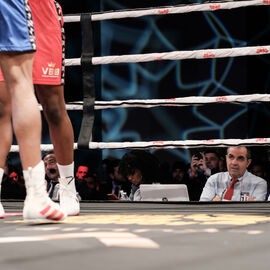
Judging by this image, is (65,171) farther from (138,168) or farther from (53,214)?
(138,168)

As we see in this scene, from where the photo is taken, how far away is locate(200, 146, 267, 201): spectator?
8.39 ft

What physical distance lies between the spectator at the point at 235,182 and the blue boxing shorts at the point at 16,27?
5.27 feet

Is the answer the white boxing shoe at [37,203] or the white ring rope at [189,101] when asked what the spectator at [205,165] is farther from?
the white boxing shoe at [37,203]

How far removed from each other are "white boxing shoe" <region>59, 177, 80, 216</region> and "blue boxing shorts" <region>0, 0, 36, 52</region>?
450 mm

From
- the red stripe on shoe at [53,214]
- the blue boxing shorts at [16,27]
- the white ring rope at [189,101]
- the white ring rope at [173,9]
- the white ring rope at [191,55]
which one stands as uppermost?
the white ring rope at [173,9]

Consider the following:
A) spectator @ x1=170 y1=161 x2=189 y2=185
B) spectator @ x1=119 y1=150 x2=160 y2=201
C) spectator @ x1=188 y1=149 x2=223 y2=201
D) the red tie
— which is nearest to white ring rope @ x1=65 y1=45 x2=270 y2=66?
the red tie

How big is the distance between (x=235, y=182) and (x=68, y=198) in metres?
1.42

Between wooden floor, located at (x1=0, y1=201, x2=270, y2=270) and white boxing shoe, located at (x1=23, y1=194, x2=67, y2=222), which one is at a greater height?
white boxing shoe, located at (x1=23, y1=194, x2=67, y2=222)

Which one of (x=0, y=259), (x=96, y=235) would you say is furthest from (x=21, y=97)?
(x=0, y=259)

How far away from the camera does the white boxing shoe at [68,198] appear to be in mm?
1385

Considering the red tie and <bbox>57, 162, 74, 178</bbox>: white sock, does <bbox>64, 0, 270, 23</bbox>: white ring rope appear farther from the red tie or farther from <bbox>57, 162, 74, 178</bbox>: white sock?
the red tie

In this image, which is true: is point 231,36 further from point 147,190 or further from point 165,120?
Answer: point 147,190

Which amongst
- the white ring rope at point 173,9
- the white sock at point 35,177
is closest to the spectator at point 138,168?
the white ring rope at point 173,9

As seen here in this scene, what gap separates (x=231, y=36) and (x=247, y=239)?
465cm
